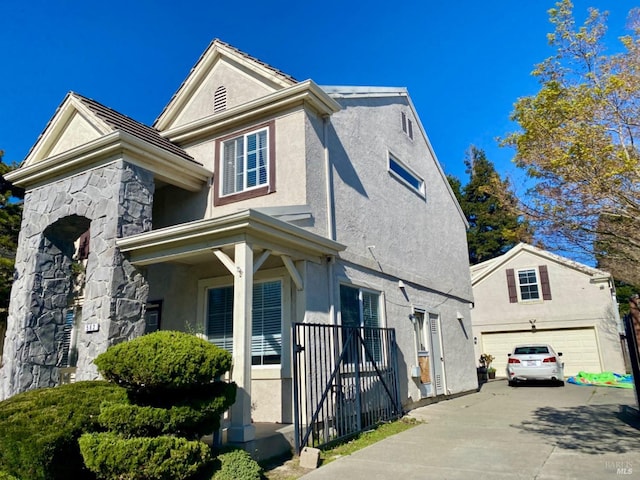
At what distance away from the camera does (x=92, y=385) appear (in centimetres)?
600

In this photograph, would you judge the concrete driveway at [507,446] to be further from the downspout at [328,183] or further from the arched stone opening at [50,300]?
the arched stone opening at [50,300]

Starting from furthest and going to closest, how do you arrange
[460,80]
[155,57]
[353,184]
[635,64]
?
[155,57]
[460,80]
[353,184]
[635,64]

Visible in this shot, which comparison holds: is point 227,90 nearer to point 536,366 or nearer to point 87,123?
point 87,123

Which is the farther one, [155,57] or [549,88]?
[155,57]

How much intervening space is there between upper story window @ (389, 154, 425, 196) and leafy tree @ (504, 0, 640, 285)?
4.20 metres

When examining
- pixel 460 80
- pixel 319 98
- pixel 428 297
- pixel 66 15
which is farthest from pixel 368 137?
pixel 66 15

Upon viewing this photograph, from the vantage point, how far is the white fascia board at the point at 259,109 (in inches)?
345

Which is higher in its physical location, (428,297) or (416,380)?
(428,297)

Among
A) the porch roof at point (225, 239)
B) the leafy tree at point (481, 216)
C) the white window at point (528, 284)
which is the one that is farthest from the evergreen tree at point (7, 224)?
the leafy tree at point (481, 216)

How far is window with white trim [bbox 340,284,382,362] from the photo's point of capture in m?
9.02

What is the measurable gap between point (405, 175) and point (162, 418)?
9.90m

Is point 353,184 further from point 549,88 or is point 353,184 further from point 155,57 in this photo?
point 155,57

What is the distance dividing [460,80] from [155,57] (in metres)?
9.93

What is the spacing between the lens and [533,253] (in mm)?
22422
